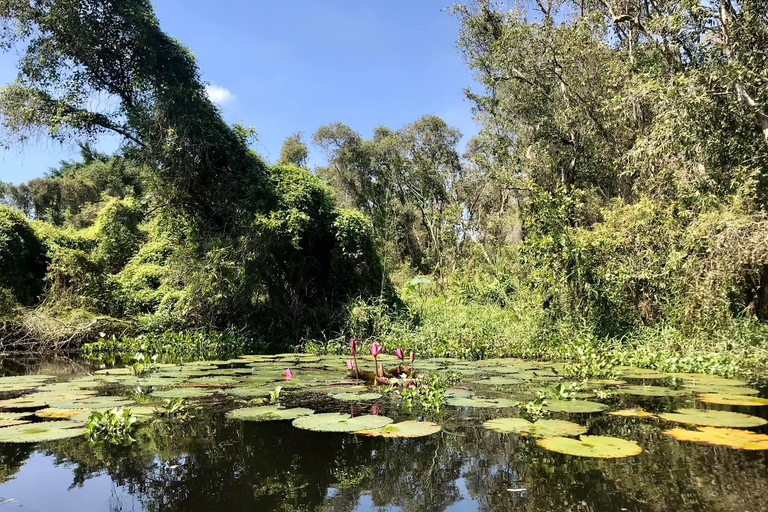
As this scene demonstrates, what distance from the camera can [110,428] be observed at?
7.97ft

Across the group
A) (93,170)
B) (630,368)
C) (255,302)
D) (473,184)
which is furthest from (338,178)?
(630,368)

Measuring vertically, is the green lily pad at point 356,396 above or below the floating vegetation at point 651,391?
above

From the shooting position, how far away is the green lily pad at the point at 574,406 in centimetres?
281

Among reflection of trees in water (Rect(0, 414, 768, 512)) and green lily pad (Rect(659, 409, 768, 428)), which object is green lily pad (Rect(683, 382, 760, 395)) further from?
reflection of trees in water (Rect(0, 414, 768, 512))

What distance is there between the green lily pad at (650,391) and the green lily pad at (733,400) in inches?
7.1

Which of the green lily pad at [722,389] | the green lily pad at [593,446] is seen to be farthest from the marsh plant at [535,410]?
the green lily pad at [722,389]

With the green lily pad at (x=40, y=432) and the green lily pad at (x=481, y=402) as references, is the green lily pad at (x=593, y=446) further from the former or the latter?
the green lily pad at (x=40, y=432)

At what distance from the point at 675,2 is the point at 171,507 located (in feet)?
29.1

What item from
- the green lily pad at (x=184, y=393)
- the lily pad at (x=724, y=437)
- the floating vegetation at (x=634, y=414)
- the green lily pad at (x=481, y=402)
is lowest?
the floating vegetation at (x=634, y=414)

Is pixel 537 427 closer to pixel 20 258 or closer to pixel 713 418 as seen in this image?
pixel 713 418

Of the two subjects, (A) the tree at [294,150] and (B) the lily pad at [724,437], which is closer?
(B) the lily pad at [724,437]

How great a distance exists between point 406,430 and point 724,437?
154cm

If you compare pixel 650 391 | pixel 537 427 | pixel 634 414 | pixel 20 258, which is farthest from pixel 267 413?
pixel 20 258

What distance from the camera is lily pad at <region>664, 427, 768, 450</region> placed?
2072 mm
